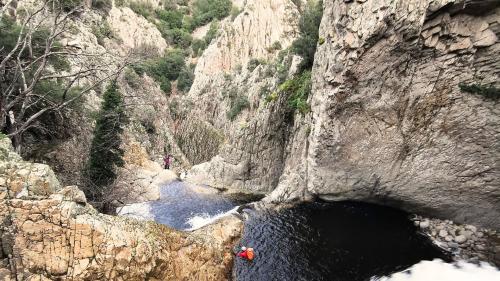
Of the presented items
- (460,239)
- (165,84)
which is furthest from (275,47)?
(460,239)

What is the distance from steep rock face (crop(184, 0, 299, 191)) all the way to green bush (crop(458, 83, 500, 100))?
13.9 meters

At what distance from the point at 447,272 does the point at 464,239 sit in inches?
154

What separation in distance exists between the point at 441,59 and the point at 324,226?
11520 millimetres

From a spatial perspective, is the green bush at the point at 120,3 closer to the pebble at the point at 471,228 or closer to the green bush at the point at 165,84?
the green bush at the point at 165,84

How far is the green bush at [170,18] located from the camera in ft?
290

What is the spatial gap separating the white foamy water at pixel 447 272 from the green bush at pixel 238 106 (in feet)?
123

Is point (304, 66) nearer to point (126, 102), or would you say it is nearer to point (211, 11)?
point (126, 102)

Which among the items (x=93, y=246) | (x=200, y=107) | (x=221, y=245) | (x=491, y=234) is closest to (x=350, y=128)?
(x=491, y=234)

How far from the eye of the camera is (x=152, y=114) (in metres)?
48.3

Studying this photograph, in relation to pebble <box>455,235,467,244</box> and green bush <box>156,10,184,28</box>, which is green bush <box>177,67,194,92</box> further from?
pebble <box>455,235,467,244</box>

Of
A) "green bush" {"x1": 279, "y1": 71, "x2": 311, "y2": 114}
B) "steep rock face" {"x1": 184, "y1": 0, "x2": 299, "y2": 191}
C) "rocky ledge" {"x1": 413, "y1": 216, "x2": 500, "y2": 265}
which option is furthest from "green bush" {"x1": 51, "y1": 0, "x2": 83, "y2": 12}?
"rocky ledge" {"x1": 413, "y1": 216, "x2": 500, "y2": 265}

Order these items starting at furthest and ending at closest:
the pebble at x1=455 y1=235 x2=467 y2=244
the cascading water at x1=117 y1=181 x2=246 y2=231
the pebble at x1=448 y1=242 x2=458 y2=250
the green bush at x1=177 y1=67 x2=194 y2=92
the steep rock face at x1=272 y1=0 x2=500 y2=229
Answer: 1. the green bush at x1=177 y1=67 x2=194 y2=92
2. the cascading water at x1=117 y1=181 x2=246 y2=231
3. the pebble at x1=455 y1=235 x2=467 y2=244
4. the pebble at x1=448 y1=242 x2=458 y2=250
5. the steep rock face at x1=272 y1=0 x2=500 y2=229

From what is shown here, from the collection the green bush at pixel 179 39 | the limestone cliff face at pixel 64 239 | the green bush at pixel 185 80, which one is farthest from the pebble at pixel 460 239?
the green bush at pixel 179 39

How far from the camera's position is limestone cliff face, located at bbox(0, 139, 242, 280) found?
8484 millimetres
